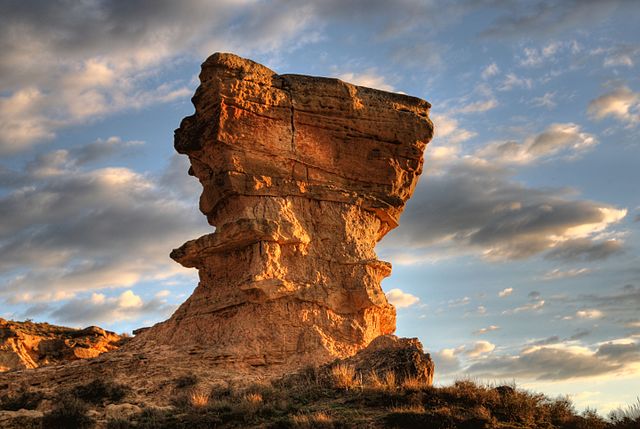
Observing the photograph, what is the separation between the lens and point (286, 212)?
21750 millimetres

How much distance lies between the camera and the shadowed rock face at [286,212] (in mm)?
20531

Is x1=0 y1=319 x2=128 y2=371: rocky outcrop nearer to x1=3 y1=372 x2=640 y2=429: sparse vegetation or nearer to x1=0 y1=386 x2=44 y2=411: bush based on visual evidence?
x1=0 y1=386 x2=44 y2=411: bush

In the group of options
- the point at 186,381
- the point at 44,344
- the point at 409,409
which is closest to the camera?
the point at 409,409

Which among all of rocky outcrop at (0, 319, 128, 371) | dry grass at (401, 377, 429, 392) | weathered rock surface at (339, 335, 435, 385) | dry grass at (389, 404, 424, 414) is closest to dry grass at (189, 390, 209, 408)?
weathered rock surface at (339, 335, 435, 385)

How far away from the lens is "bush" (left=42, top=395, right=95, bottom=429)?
50.3ft

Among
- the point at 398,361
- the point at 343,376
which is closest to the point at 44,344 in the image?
the point at 343,376

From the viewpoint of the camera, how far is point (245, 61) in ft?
71.9

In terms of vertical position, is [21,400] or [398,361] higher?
[398,361]

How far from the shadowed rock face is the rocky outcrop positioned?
27.4 ft

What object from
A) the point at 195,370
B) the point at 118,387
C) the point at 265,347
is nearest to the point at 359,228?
the point at 265,347

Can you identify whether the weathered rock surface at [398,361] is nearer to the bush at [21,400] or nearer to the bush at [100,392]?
the bush at [100,392]

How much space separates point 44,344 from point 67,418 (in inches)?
596

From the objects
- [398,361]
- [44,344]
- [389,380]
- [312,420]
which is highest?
[44,344]

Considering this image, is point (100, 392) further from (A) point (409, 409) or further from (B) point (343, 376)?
(A) point (409, 409)
